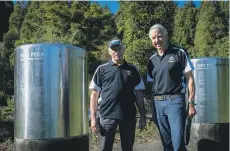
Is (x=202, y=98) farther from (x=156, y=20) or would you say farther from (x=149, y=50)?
(x=156, y=20)

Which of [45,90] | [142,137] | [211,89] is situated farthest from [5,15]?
[45,90]

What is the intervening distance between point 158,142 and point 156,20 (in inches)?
306

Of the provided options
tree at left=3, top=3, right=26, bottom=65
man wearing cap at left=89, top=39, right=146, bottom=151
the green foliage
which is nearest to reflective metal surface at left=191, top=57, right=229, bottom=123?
man wearing cap at left=89, top=39, right=146, bottom=151

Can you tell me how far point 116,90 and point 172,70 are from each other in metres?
0.69

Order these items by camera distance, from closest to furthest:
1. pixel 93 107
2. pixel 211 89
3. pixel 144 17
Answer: pixel 93 107
pixel 211 89
pixel 144 17

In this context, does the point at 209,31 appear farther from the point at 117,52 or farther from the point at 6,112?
the point at 117,52

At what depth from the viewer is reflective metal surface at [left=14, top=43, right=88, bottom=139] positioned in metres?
4.33

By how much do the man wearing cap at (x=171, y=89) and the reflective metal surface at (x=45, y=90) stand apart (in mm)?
1144

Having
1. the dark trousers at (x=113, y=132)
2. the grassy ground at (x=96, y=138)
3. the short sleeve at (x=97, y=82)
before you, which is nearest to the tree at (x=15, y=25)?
the grassy ground at (x=96, y=138)

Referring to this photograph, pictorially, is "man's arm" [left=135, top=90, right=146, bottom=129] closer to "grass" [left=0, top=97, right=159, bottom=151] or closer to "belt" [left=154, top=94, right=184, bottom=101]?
"belt" [left=154, top=94, right=184, bottom=101]

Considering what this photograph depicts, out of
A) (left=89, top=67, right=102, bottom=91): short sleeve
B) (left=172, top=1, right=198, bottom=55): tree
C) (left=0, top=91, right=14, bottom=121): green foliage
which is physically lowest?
(left=0, top=91, right=14, bottom=121): green foliage

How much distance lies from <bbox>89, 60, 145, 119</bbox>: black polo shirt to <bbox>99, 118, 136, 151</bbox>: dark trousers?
0.23 ft

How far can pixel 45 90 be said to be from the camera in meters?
4.33

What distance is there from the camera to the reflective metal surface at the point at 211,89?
583 cm
